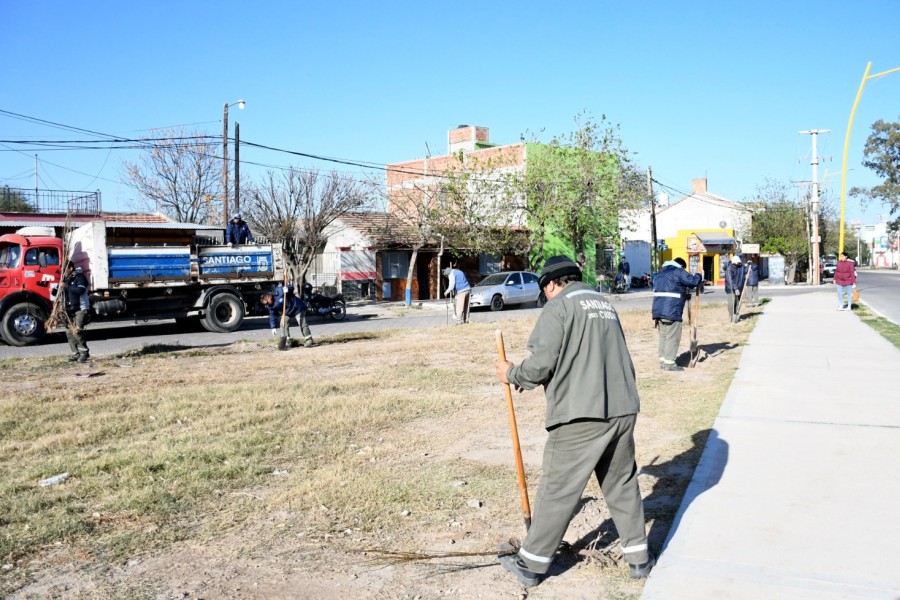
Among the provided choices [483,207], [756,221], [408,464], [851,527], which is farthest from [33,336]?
[756,221]

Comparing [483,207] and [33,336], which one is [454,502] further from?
[483,207]

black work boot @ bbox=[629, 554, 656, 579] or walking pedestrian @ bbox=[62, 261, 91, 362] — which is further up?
walking pedestrian @ bbox=[62, 261, 91, 362]

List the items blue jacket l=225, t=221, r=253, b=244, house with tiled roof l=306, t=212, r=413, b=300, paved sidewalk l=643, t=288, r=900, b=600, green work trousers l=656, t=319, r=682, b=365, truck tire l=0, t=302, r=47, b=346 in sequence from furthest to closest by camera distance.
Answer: house with tiled roof l=306, t=212, r=413, b=300, blue jacket l=225, t=221, r=253, b=244, truck tire l=0, t=302, r=47, b=346, green work trousers l=656, t=319, r=682, b=365, paved sidewalk l=643, t=288, r=900, b=600

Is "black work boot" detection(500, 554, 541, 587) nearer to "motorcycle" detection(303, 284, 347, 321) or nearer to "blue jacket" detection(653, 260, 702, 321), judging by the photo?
"blue jacket" detection(653, 260, 702, 321)

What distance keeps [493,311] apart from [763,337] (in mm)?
15057

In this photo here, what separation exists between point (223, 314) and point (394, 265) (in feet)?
58.0

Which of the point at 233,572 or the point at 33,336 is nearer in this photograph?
the point at 233,572

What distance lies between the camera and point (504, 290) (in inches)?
1192

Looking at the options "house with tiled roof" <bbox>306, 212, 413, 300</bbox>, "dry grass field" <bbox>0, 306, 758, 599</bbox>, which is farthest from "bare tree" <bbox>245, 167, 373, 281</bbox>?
"dry grass field" <bbox>0, 306, 758, 599</bbox>

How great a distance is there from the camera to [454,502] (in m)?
5.70

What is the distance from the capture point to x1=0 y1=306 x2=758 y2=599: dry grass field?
446 cm

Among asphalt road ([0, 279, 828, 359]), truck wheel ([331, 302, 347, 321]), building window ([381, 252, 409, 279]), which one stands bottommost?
asphalt road ([0, 279, 828, 359])

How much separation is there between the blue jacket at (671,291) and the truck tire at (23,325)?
552 inches

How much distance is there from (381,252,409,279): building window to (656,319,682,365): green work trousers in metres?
27.4
